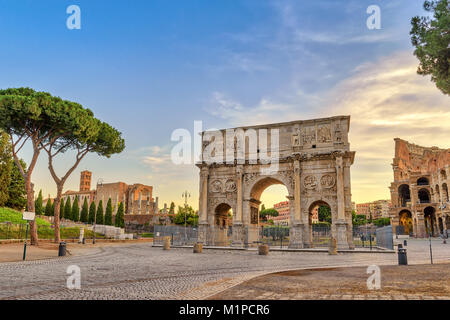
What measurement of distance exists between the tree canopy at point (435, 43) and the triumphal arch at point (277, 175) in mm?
16035

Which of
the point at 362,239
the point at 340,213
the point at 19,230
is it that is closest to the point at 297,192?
the point at 340,213

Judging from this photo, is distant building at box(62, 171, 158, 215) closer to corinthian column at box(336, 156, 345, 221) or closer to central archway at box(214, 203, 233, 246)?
central archway at box(214, 203, 233, 246)

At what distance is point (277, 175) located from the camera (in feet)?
96.0

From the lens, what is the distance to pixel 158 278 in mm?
9672

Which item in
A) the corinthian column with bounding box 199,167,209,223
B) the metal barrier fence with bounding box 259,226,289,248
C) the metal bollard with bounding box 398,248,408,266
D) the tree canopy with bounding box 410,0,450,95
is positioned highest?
the tree canopy with bounding box 410,0,450,95

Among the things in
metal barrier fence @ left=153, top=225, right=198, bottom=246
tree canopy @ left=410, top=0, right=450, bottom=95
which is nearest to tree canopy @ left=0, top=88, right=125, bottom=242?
metal barrier fence @ left=153, top=225, right=198, bottom=246

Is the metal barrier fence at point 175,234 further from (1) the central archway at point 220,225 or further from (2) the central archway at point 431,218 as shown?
(2) the central archway at point 431,218

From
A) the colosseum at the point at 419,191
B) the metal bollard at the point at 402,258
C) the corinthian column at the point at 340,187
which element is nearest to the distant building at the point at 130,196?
the colosseum at the point at 419,191

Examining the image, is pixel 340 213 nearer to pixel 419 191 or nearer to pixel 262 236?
pixel 262 236

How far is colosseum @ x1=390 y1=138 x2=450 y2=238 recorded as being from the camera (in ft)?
170

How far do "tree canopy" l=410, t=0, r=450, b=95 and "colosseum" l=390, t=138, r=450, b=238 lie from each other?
41.3 meters

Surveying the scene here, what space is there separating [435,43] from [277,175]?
19.9 meters

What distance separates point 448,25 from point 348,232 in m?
19.1
